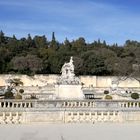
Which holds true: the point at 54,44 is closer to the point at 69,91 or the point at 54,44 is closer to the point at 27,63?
the point at 27,63

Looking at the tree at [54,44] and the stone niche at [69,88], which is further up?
the tree at [54,44]

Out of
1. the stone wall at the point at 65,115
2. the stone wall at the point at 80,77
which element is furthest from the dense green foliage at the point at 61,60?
the stone wall at the point at 65,115

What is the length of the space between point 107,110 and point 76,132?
1.67 m

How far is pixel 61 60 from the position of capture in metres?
55.0

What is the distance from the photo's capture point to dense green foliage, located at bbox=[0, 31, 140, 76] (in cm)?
5322

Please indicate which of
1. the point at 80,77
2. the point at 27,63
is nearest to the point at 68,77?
the point at 80,77

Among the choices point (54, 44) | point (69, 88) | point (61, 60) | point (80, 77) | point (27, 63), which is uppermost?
point (54, 44)

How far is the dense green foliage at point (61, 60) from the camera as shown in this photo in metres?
53.2

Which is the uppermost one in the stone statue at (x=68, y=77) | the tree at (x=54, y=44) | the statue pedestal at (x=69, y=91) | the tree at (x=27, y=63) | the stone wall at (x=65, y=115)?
the tree at (x=54, y=44)

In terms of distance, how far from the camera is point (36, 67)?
53406mm

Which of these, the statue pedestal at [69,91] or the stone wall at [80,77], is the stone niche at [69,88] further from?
the stone wall at [80,77]

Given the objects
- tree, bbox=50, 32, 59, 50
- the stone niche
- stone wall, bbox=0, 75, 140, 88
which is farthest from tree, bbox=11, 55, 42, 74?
the stone niche

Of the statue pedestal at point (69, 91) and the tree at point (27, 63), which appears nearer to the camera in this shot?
the statue pedestal at point (69, 91)

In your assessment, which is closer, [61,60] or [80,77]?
[80,77]
